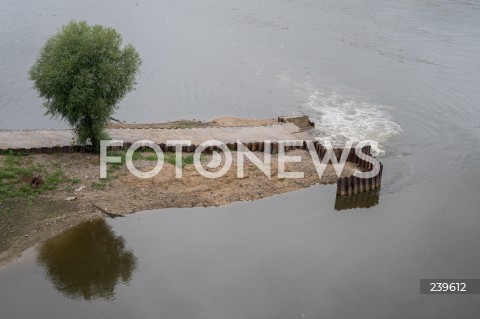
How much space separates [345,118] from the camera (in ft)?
140

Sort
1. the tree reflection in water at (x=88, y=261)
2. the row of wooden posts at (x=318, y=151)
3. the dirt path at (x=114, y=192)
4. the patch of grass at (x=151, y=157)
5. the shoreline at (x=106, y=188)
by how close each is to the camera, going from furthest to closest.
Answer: the patch of grass at (x=151, y=157)
the row of wooden posts at (x=318, y=151)
the shoreline at (x=106, y=188)
the dirt path at (x=114, y=192)
the tree reflection in water at (x=88, y=261)

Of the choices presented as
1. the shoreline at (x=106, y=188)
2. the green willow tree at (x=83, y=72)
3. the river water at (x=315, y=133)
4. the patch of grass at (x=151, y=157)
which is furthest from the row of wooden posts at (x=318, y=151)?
the green willow tree at (x=83, y=72)

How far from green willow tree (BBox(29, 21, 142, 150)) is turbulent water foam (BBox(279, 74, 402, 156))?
16.7 meters

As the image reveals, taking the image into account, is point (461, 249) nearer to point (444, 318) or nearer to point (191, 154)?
point (444, 318)

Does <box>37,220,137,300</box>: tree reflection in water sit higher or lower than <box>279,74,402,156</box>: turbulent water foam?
lower

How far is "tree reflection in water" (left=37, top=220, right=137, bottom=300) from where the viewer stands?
2181 centimetres

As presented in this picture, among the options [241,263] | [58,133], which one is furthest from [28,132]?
[241,263]

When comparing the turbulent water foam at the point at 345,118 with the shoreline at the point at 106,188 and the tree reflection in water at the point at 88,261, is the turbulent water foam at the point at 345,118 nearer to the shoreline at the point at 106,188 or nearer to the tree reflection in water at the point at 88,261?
the shoreline at the point at 106,188

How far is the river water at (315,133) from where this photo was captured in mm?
21906

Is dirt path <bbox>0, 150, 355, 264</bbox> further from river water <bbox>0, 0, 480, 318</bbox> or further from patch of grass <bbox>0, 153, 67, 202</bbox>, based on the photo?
river water <bbox>0, 0, 480, 318</bbox>

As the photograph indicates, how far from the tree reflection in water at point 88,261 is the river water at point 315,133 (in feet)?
0.52

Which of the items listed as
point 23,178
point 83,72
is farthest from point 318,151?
point 23,178

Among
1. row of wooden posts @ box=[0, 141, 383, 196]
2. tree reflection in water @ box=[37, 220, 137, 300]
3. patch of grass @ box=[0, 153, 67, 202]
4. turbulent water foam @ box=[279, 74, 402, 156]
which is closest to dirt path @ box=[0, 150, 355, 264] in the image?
patch of grass @ box=[0, 153, 67, 202]

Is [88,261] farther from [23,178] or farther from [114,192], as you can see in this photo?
[23,178]
